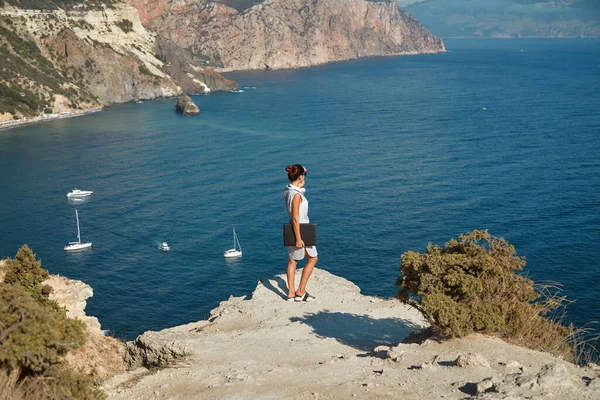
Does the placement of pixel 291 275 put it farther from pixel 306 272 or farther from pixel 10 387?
pixel 10 387

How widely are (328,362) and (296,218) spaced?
3843 mm

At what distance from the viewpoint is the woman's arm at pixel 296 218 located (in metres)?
15.2

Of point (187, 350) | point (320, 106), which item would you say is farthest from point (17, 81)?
point (187, 350)

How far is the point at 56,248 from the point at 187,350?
3912cm

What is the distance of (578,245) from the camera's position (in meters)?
46.1

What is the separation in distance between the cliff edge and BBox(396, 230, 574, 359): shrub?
46 cm

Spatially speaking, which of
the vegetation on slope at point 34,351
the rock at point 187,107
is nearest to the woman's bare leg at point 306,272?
the vegetation on slope at point 34,351

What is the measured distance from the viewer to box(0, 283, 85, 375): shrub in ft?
30.0

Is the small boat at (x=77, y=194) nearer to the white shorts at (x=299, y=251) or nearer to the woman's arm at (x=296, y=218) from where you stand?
the white shorts at (x=299, y=251)

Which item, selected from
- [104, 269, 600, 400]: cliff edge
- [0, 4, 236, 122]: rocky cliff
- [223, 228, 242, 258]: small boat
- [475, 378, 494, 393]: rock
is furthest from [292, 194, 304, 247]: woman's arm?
[0, 4, 236, 122]: rocky cliff

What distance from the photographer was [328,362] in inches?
494

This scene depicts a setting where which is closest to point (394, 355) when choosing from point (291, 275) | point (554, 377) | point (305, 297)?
point (554, 377)

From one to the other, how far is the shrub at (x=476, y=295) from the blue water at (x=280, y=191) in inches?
967

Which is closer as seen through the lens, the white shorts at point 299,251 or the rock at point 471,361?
the rock at point 471,361
